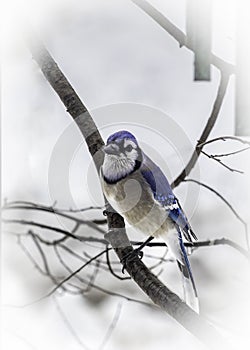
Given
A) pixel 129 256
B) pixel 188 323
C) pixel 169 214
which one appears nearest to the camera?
pixel 188 323

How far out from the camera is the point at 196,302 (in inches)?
24.7

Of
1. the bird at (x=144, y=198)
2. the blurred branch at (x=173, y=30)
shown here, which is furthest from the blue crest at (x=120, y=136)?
the blurred branch at (x=173, y=30)

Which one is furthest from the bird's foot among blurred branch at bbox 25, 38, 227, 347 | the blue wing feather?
the blue wing feather

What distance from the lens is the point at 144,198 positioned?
743 mm

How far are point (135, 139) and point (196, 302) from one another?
192mm

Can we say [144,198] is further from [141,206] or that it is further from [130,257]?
[130,257]

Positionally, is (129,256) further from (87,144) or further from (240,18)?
(240,18)

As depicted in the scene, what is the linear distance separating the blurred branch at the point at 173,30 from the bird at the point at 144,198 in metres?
0.12

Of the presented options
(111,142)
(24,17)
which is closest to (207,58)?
(111,142)

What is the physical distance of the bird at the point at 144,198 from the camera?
0.68 metres

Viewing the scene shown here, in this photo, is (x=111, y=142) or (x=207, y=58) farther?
(x=111, y=142)

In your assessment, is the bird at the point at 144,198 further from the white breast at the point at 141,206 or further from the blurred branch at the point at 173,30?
the blurred branch at the point at 173,30

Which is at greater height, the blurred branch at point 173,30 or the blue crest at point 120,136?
the blurred branch at point 173,30

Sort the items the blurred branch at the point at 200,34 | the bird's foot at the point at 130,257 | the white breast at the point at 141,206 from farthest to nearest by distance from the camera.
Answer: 1. the white breast at the point at 141,206
2. the bird's foot at the point at 130,257
3. the blurred branch at the point at 200,34
